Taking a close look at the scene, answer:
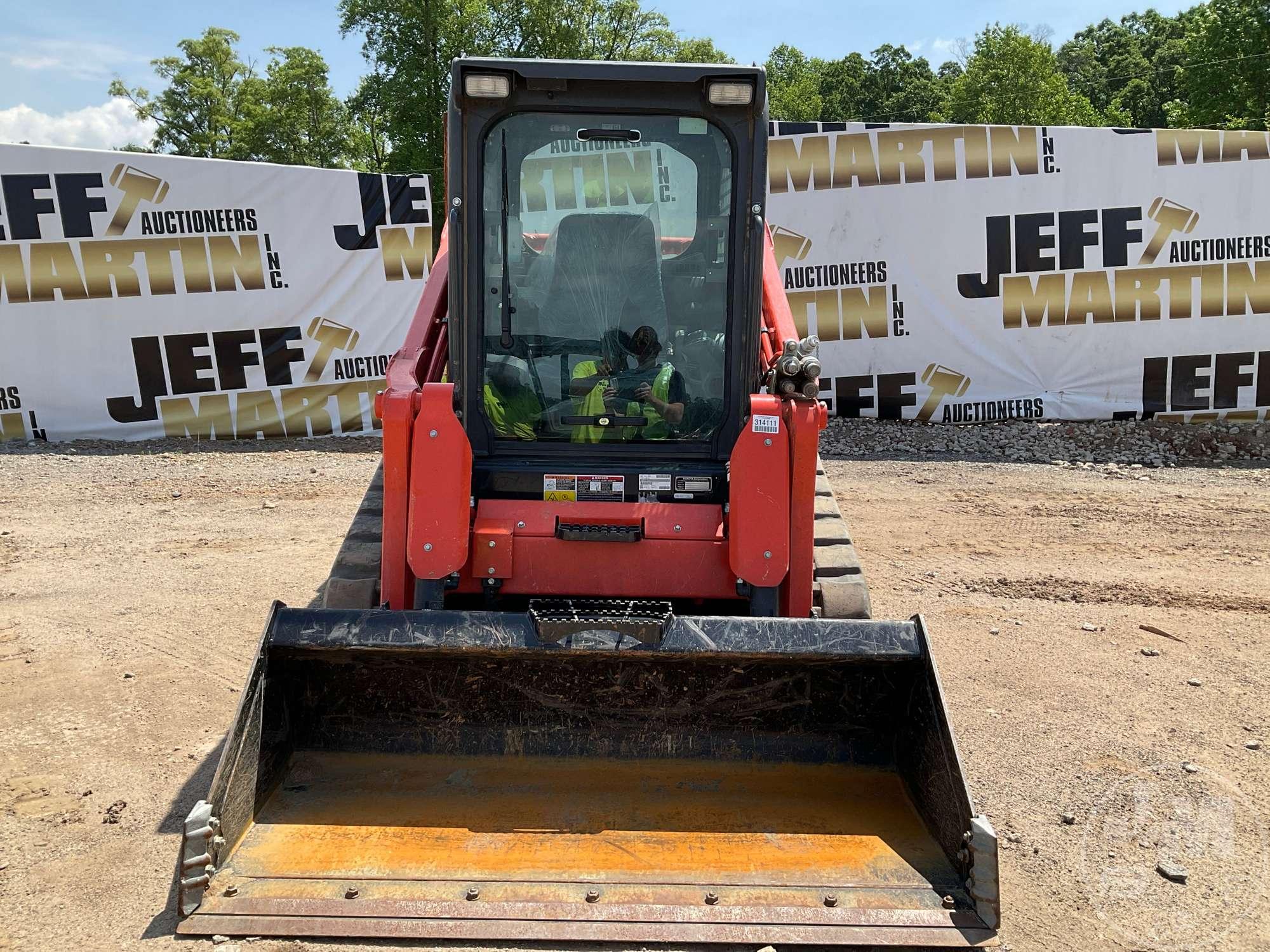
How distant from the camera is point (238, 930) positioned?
9.41ft

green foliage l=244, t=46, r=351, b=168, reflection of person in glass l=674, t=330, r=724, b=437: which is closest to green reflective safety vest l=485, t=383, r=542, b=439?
reflection of person in glass l=674, t=330, r=724, b=437

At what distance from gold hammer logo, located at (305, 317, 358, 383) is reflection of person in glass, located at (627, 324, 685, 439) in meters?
8.40

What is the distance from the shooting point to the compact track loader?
9.97ft

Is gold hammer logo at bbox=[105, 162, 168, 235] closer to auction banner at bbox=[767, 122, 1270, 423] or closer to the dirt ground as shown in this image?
the dirt ground

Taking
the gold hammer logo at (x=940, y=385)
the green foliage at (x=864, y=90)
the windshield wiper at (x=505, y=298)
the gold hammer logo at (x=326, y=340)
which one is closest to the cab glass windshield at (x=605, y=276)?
the windshield wiper at (x=505, y=298)

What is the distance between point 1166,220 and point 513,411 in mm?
9919

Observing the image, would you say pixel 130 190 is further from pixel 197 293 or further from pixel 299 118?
pixel 299 118

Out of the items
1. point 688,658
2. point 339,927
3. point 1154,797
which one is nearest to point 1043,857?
point 1154,797

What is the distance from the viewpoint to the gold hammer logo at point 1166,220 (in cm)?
1114

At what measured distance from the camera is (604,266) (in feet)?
12.9

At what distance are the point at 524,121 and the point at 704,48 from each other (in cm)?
3960

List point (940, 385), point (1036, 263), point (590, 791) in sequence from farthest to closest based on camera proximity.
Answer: point (940, 385)
point (1036, 263)
point (590, 791)

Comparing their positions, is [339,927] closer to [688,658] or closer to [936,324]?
[688,658]

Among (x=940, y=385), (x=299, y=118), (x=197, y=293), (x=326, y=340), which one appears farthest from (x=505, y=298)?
(x=299, y=118)
